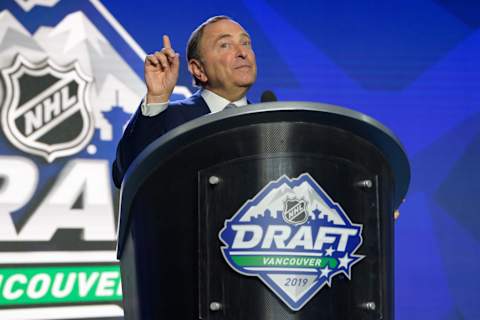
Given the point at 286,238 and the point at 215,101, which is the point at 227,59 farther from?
the point at 286,238

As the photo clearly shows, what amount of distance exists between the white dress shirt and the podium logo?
0.30 meters

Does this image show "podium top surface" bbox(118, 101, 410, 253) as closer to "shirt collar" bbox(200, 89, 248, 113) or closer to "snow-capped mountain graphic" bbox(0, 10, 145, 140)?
"shirt collar" bbox(200, 89, 248, 113)

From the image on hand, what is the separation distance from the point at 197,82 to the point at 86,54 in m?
1.03

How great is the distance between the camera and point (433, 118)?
2.89 metres

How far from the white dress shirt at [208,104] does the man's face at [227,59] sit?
20 millimetres

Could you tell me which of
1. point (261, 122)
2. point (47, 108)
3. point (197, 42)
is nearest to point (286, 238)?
point (261, 122)

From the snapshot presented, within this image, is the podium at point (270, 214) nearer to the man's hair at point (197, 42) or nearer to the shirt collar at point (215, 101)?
the shirt collar at point (215, 101)

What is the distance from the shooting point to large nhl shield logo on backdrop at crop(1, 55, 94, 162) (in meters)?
2.39

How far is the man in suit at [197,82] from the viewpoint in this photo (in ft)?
3.59

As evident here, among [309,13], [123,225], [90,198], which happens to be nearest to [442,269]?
[309,13]

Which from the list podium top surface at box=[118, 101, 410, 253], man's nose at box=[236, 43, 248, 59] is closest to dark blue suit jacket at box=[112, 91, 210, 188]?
podium top surface at box=[118, 101, 410, 253]

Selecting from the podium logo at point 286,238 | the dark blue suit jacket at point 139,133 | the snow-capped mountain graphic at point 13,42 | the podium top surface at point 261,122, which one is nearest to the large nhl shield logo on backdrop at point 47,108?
the snow-capped mountain graphic at point 13,42

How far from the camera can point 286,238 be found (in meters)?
Answer: 0.85

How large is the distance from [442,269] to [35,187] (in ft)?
4.90
